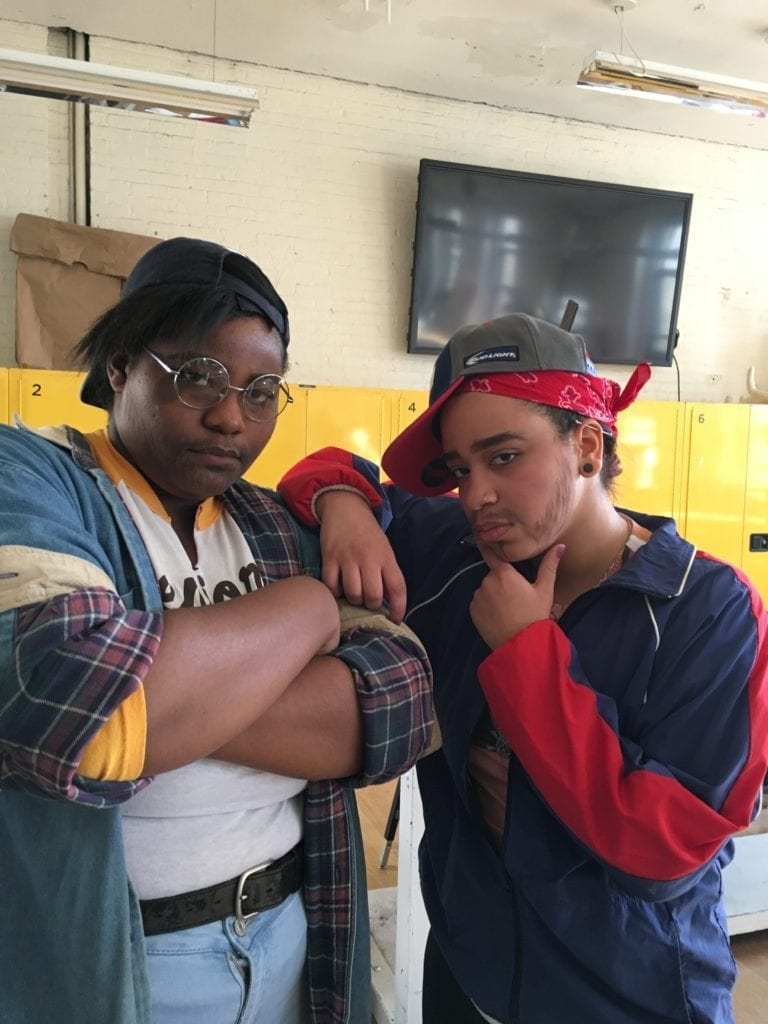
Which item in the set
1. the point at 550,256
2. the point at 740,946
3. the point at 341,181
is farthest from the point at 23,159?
the point at 740,946

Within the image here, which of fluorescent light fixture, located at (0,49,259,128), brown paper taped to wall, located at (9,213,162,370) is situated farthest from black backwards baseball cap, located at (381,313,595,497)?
brown paper taped to wall, located at (9,213,162,370)

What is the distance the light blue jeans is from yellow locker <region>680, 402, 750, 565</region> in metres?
4.56

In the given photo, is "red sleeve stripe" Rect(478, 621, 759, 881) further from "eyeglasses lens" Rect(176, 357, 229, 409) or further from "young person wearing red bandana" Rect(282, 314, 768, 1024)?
"eyeglasses lens" Rect(176, 357, 229, 409)

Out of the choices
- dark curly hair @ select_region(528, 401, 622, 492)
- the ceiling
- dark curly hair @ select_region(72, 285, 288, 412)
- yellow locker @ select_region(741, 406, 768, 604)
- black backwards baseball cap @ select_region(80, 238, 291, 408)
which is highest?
the ceiling

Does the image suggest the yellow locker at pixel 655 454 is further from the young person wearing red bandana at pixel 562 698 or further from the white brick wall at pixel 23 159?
the young person wearing red bandana at pixel 562 698

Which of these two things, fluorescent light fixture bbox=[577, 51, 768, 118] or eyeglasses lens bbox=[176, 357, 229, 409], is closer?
eyeglasses lens bbox=[176, 357, 229, 409]

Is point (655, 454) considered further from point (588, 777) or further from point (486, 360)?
point (588, 777)

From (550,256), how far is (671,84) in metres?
2.11

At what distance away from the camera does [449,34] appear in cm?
439

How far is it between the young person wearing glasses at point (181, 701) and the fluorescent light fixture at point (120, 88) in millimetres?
2481

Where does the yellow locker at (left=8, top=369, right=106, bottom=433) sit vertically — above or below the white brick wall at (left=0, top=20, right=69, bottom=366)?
below

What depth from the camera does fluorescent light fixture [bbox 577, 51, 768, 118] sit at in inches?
126

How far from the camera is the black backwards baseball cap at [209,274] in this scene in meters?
0.99

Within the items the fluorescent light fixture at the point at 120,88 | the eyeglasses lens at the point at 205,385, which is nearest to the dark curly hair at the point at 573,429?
the eyeglasses lens at the point at 205,385
